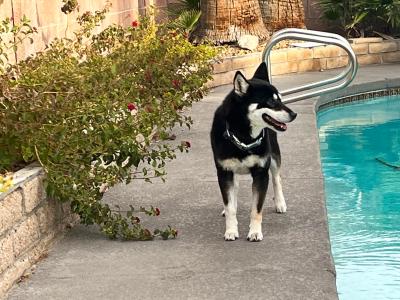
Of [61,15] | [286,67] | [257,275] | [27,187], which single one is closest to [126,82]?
[27,187]

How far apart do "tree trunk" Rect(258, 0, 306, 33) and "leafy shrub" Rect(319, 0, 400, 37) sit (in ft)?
1.98

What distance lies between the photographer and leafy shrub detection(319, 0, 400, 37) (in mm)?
15734

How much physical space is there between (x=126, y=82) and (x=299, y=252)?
2.27 metres

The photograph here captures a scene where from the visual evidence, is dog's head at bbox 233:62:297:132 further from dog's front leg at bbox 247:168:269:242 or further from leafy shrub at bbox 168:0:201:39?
leafy shrub at bbox 168:0:201:39

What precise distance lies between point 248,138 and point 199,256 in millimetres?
827

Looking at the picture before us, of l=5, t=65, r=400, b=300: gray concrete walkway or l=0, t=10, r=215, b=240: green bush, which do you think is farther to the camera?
l=0, t=10, r=215, b=240: green bush

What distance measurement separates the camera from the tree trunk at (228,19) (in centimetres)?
1499

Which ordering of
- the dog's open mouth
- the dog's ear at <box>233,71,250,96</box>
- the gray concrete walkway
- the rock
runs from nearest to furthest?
1. the gray concrete walkway
2. the dog's ear at <box>233,71,250,96</box>
3. the dog's open mouth
4. the rock

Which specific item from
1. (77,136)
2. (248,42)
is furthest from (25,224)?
(248,42)

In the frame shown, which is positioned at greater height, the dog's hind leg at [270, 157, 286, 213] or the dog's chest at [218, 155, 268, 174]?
the dog's chest at [218, 155, 268, 174]

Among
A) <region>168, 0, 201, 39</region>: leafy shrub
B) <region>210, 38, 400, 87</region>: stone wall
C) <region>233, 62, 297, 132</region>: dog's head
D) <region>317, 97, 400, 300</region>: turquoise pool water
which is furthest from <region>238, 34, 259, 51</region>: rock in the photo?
<region>233, 62, 297, 132</region>: dog's head

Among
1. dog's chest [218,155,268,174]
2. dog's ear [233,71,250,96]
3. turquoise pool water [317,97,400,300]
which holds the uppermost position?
dog's ear [233,71,250,96]

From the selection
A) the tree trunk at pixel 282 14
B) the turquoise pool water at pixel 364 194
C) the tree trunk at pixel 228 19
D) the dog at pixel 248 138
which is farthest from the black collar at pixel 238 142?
the tree trunk at pixel 282 14

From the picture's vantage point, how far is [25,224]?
18.2 ft
